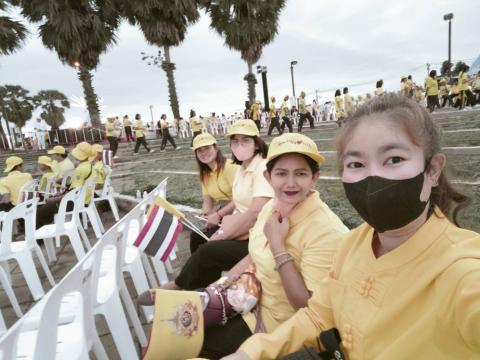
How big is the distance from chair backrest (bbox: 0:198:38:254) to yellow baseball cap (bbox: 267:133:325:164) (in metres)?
3.01

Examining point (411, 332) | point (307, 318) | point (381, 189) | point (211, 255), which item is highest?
point (381, 189)

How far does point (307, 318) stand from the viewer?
1.37m

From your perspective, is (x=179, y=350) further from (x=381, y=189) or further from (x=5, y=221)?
(x=5, y=221)

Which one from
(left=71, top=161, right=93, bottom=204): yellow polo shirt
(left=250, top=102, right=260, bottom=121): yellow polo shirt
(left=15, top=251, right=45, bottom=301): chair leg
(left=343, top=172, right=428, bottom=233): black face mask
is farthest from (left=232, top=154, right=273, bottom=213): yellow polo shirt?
(left=250, top=102, right=260, bottom=121): yellow polo shirt

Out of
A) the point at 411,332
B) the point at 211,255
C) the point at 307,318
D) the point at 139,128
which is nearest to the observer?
the point at 411,332

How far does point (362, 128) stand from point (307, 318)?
2.57 feet

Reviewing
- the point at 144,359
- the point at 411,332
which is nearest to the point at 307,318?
the point at 411,332

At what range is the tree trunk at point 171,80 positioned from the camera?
20078 millimetres

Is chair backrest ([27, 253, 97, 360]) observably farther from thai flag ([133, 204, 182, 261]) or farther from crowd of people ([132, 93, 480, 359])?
thai flag ([133, 204, 182, 261])

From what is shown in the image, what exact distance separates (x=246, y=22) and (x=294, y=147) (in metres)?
20.2

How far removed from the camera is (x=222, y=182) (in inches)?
151

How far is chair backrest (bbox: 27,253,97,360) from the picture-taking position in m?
1.34

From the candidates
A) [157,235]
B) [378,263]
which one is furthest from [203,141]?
[378,263]

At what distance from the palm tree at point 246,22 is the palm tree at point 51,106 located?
26.0m
